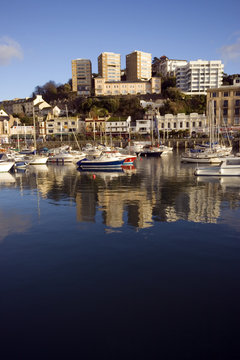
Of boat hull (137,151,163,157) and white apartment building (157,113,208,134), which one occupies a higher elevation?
white apartment building (157,113,208,134)

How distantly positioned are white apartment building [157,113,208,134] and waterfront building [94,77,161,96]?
119 ft

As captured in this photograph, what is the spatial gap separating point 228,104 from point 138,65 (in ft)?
222

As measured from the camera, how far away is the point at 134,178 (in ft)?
127

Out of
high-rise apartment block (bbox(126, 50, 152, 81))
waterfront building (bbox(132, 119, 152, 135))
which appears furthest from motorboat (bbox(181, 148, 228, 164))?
high-rise apartment block (bbox(126, 50, 152, 81))

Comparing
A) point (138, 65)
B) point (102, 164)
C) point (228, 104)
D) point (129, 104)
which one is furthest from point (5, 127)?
point (228, 104)

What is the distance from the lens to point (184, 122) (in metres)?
117

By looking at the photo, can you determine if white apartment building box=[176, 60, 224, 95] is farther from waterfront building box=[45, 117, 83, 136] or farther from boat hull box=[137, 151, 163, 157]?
boat hull box=[137, 151, 163, 157]

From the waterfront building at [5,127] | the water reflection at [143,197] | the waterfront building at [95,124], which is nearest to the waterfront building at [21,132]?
the waterfront building at [5,127]

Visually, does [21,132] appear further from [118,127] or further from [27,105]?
[118,127]

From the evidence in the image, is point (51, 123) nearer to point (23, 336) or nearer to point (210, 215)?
point (210, 215)

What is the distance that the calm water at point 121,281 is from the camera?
8.14 meters

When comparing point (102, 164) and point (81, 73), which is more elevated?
point (81, 73)

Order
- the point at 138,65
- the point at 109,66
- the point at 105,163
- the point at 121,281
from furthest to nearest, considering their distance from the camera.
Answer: the point at 109,66
the point at 138,65
the point at 105,163
the point at 121,281

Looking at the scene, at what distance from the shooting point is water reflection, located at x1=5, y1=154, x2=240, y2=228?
65.3 feet
